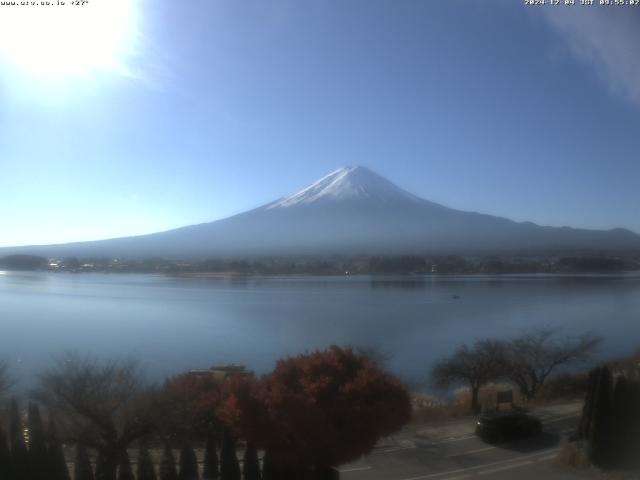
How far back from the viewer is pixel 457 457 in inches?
296

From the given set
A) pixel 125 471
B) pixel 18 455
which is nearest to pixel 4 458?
pixel 18 455

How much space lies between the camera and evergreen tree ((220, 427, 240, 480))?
19.9 ft

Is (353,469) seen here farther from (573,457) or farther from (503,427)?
(573,457)

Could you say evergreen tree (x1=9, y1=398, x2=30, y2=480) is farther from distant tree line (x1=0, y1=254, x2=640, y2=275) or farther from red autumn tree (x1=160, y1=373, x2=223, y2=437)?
distant tree line (x1=0, y1=254, x2=640, y2=275)

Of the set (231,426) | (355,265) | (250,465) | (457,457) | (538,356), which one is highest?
(355,265)

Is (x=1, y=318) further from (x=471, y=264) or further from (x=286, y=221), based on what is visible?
(x=286, y=221)

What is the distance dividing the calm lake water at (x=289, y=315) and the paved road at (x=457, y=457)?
301 cm

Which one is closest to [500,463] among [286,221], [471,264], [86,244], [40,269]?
[471,264]

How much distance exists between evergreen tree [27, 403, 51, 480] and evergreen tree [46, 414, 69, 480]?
3 cm

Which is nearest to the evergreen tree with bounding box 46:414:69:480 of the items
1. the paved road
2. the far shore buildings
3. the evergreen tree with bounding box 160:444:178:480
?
the evergreen tree with bounding box 160:444:178:480

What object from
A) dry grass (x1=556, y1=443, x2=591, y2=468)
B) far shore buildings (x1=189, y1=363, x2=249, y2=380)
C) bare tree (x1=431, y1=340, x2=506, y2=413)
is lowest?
dry grass (x1=556, y1=443, x2=591, y2=468)

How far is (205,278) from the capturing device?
23.3 meters

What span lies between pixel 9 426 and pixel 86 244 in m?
33.5

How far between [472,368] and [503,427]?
10.6 ft
